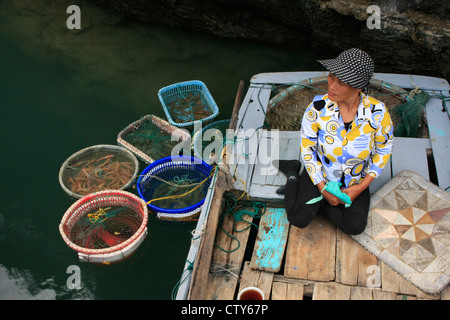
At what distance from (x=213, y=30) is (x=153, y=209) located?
318cm

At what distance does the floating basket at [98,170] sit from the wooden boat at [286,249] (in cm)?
130

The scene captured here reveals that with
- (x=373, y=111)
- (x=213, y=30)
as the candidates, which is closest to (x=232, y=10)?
(x=213, y=30)

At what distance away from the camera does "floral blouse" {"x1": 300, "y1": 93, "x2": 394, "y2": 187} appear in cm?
298

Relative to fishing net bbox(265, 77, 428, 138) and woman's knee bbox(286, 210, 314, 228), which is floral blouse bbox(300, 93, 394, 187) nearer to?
woman's knee bbox(286, 210, 314, 228)

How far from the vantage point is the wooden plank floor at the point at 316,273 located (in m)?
3.05

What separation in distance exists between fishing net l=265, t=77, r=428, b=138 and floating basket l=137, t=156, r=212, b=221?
2.85 feet

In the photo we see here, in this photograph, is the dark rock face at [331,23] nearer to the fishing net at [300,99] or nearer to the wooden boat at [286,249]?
the fishing net at [300,99]

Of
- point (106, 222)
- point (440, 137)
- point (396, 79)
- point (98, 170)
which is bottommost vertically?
point (106, 222)

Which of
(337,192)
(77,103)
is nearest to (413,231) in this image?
(337,192)

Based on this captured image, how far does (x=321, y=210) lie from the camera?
3402 millimetres

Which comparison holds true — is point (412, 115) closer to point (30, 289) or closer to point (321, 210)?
point (321, 210)

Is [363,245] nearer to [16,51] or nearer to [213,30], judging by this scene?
[213,30]

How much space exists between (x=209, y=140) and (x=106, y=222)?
4.68 feet

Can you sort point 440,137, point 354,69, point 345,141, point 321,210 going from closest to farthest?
point 354,69
point 345,141
point 321,210
point 440,137
